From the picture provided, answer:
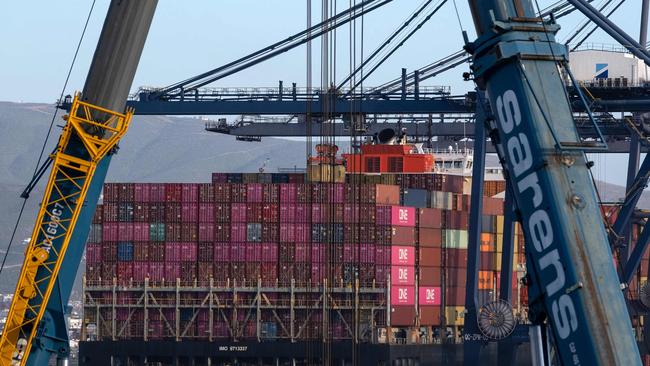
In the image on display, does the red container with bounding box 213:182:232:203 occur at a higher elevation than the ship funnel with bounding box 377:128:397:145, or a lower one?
lower

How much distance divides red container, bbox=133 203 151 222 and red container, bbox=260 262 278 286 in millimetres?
6378

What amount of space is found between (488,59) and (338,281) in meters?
58.6

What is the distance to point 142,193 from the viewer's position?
71.4 metres

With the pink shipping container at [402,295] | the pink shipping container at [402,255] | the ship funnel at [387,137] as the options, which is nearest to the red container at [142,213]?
the pink shipping container at [402,255]

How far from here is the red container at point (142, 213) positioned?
70750 millimetres

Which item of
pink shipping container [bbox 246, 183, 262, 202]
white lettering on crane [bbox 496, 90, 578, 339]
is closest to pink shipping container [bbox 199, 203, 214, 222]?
pink shipping container [bbox 246, 183, 262, 202]

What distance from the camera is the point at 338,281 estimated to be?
69375 millimetres

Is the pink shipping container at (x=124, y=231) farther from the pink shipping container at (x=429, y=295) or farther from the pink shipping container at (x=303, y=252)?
the pink shipping container at (x=429, y=295)

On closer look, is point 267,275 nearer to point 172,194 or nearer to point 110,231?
point 172,194

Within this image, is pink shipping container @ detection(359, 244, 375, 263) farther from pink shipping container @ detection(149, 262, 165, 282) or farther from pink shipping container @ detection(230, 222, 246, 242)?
pink shipping container @ detection(149, 262, 165, 282)

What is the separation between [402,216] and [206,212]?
9738 millimetres

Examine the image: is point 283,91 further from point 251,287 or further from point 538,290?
point 538,290

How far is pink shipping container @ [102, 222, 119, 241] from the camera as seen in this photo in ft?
232

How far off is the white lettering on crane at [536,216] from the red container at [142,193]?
61.1 metres
